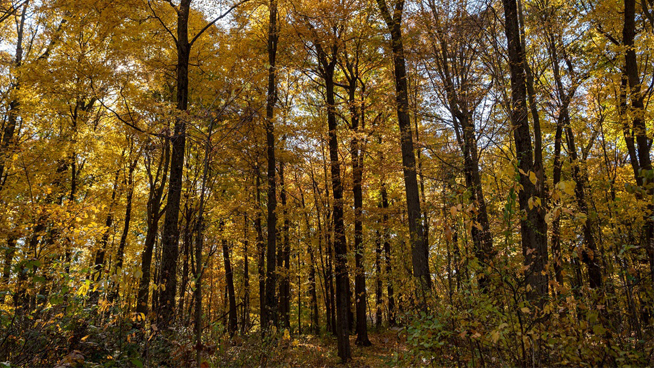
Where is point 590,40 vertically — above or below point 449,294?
above

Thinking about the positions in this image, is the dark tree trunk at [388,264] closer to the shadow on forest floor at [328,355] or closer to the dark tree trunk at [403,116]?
the shadow on forest floor at [328,355]

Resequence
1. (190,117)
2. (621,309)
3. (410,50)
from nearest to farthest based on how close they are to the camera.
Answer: (621,309)
(190,117)
(410,50)

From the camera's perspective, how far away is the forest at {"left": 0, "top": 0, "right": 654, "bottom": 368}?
4.18m

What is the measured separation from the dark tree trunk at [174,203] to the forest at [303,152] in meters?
0.04

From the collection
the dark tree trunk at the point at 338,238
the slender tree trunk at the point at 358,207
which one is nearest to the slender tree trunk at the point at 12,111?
the dark tree trunk at the point at 338,238

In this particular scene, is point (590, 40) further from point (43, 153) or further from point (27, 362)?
point (43, 153)

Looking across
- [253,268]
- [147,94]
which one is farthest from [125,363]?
[253,268]

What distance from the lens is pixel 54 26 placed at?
12.0m

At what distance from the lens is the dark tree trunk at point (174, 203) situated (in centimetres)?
620

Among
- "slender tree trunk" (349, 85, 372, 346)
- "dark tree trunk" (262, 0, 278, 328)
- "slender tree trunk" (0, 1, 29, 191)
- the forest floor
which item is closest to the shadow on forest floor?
the forest floor

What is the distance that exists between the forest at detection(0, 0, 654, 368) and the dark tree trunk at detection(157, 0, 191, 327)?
40 mm

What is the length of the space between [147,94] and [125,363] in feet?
28.8

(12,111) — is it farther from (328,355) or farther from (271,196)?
(328,355)

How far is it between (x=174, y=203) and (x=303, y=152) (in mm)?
5105
